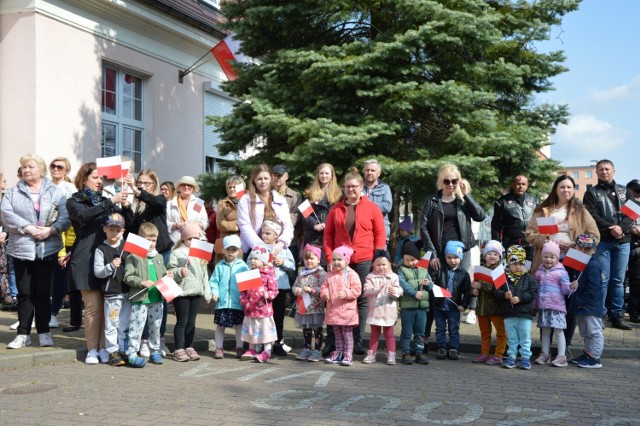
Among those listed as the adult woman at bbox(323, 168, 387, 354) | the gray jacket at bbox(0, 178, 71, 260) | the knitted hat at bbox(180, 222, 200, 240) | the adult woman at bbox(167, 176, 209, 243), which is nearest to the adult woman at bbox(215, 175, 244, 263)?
the adult woman at bbox(167, 176, 209, 243)

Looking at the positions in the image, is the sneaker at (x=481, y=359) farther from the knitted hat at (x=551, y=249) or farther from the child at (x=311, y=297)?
the child at (x=311, y=297)

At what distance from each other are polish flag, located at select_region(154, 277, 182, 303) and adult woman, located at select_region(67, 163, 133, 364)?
0.74 meters

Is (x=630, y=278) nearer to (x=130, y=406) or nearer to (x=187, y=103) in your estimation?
(x=130, y=406)

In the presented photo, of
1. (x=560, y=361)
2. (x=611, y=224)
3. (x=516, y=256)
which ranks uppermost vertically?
(x=611, y=224)

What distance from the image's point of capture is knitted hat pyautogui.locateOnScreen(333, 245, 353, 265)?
27.4 ft

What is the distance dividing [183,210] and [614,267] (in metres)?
6.04

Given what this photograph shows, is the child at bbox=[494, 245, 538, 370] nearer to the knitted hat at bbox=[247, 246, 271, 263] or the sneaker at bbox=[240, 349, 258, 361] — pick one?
the knitted hat at bbox=[247, 246, 271, 263]

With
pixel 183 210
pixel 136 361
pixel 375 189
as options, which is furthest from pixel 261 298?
pixel 183 210

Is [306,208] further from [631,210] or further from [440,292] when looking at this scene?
[631,210]

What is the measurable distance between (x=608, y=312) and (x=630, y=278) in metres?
0.83

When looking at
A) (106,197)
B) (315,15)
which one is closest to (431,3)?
(315,15)

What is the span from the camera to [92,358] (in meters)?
8.00

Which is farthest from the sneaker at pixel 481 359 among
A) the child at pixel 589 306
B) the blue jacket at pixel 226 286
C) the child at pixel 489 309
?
the blue jacket at pixel 226 286

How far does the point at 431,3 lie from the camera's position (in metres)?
11.5
